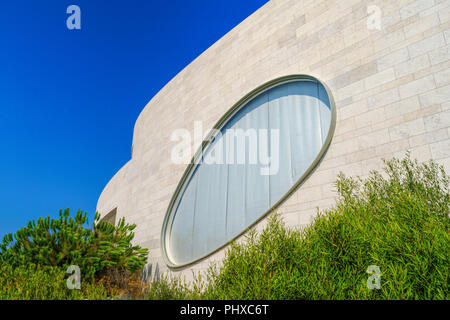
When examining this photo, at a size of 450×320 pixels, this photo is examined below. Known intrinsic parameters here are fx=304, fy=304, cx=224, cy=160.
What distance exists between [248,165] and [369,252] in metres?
5.43

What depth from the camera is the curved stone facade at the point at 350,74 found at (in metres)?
6.34

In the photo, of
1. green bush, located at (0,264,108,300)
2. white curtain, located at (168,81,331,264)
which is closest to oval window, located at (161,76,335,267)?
white curtain, located at (168,81,331,264)

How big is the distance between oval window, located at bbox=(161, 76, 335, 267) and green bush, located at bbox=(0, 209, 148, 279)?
235 cm

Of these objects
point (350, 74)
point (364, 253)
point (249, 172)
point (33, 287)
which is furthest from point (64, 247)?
point (350, 74)

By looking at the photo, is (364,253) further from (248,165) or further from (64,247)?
(64,247)

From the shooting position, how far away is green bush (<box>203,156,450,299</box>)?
3910 millimetres

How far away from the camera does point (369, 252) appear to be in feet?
14.4

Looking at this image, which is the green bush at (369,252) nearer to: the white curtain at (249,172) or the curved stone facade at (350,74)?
the curved stone facade at (350,74)

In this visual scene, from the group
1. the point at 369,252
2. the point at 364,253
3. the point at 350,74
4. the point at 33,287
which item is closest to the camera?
the point at 369,252

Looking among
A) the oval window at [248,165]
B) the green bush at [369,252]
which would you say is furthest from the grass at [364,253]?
the oval window at [248,165]

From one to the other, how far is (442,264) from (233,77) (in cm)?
917

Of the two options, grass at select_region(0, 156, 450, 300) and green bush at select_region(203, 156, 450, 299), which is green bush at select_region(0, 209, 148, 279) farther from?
green bush at select_region(203, 156, 450, 299)

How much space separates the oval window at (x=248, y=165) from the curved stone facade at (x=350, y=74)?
38 centimetres
